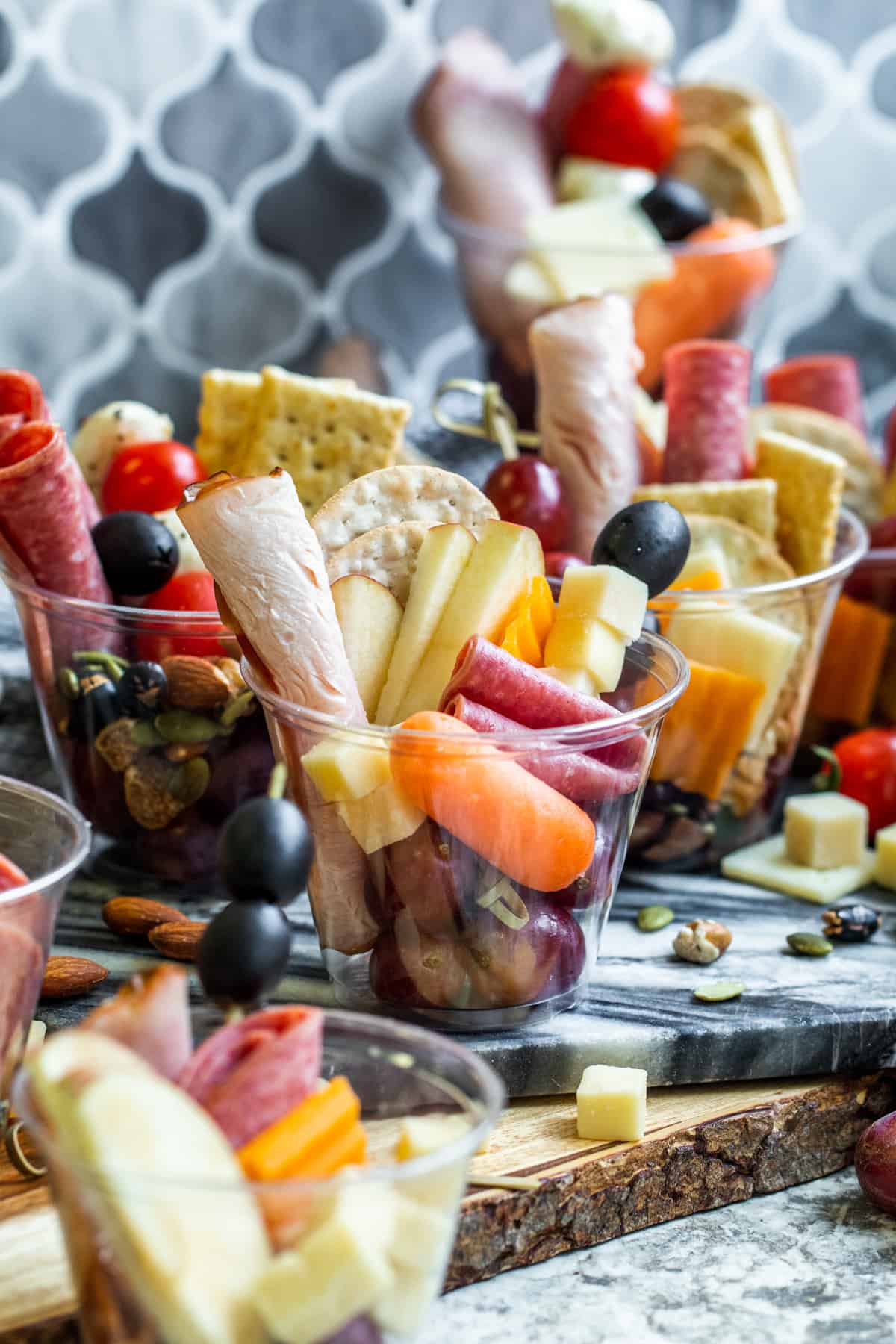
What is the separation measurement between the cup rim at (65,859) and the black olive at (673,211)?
0.92m

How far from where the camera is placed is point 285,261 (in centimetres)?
164

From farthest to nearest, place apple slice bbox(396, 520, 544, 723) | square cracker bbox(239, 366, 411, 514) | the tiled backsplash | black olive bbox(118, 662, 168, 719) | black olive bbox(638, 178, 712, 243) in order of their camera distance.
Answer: the tiled backsplash
black olive bbox(638, 178, 712, 243)
square cracker bbox(239, 366, 411, 514)
black olive bbox(118, 662, 168, 719)
apple slice bbox(396, 520, 544, 723)

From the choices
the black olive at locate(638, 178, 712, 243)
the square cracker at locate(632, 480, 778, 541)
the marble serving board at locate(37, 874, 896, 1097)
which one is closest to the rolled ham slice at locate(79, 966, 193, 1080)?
the marble serving board at locate(37, 874, 896, 1097)

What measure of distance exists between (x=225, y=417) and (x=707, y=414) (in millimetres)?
329

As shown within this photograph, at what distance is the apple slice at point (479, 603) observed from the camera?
78 centimetres

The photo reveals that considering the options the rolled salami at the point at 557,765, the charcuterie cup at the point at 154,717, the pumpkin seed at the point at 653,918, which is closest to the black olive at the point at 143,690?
the charcuterie cup at the point at 154,717

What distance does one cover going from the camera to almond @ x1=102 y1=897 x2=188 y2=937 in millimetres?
885

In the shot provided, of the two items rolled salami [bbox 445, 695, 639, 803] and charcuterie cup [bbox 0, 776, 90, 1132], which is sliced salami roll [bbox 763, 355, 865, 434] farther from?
charcuterie cup [bbox 0, 776, 90, 1132]

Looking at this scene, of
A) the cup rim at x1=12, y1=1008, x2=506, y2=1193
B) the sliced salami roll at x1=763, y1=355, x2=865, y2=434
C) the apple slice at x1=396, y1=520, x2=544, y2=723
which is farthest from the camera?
the sliced salami roll at x1=763, y1=355, x2=865, y2=434

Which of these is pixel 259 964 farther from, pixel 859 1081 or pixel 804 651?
pixel 804 651

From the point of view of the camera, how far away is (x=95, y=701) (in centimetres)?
90

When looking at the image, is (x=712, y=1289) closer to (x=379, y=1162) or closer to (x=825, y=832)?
(x=379, y=1162)

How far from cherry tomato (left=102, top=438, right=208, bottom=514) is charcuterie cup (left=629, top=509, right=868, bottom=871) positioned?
1.02ft

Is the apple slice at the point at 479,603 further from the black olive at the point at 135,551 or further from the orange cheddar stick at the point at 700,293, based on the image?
the orange cheddar stick at the point at 700,293
